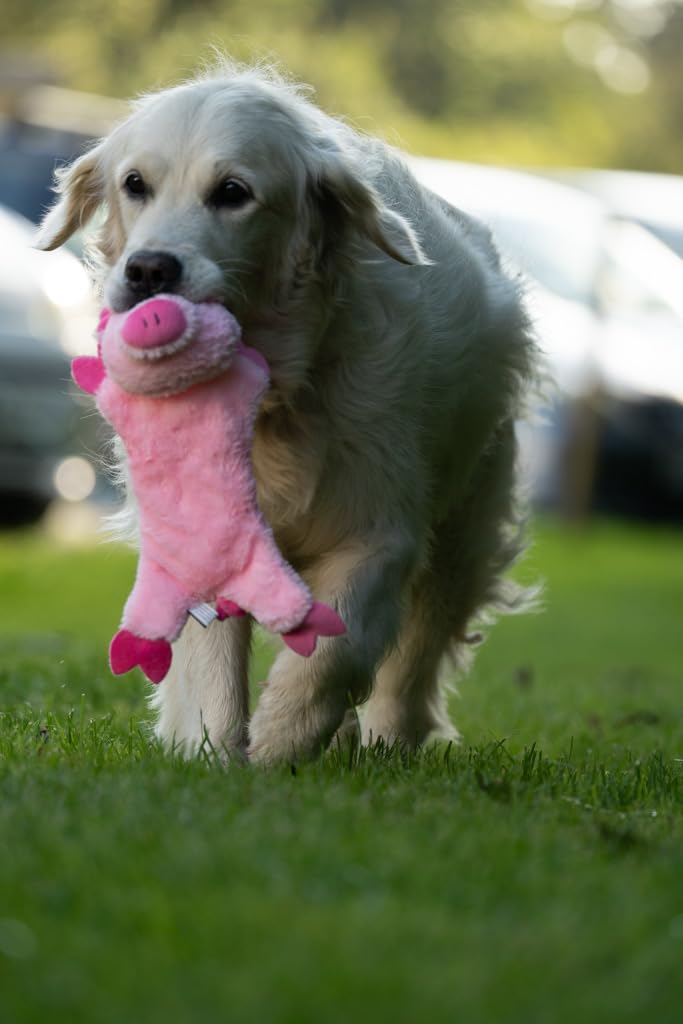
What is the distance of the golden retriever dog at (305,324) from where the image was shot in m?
4.26

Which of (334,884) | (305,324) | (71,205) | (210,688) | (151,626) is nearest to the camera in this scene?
(334,884)

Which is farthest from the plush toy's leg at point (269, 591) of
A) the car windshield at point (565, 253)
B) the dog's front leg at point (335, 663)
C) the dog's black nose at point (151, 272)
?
the car windshield at point (565, 253)

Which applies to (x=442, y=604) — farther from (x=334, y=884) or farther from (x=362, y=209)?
(x=334, y=884)

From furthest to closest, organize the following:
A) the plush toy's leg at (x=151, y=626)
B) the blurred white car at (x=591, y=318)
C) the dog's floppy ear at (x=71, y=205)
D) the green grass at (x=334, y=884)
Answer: the blurred white car at (x=591, y=318)
the dog's floppy ear at (x=71, y=205)
the plush toy's leg at (x=151, y=626)
the green grass at (x=334, y=884)

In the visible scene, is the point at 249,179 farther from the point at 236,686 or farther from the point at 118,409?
the point at 236,686

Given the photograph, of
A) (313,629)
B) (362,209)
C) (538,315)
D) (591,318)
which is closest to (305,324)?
(362,209)

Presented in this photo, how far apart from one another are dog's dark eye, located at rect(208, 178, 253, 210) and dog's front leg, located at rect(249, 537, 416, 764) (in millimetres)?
925

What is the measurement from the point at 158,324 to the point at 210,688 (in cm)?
118

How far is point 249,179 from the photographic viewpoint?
4.28 m

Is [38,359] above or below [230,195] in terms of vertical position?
below

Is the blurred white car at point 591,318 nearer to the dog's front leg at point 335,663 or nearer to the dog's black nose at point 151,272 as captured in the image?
the dog's front leg at point 335,663

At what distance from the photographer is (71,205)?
15.9 ft

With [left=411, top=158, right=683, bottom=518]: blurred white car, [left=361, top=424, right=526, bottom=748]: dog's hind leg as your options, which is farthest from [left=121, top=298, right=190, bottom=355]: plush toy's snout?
[left=411, top=158, right=683, bottom=518]: blurred white car

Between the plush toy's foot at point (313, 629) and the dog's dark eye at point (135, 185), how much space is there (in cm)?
116
